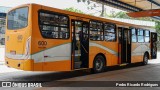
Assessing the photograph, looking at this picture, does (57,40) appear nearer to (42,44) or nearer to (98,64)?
(42,44)

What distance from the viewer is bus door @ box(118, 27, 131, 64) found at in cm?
1508

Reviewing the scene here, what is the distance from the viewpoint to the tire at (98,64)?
508 inches

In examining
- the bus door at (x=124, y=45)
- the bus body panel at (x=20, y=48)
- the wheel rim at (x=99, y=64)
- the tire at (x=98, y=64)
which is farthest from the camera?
the bus door at (x=124, y=45)

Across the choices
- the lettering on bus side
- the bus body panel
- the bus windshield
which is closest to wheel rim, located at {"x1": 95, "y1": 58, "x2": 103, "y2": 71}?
the lettering on bus side

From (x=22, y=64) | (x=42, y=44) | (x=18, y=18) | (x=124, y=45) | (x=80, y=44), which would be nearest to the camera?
(x=22, y=64)

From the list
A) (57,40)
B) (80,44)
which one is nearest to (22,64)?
(57,40)

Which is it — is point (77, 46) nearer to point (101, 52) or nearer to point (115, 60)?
point (101, 52)

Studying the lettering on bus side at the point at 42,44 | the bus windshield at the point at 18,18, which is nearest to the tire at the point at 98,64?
the lettering on bus side at the point at 42,44

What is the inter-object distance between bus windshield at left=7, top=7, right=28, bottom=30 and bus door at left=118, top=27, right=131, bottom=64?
654 centimetres

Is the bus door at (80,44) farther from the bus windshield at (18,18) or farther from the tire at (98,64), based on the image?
the bus windshield at (18,18)

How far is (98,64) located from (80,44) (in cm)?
185

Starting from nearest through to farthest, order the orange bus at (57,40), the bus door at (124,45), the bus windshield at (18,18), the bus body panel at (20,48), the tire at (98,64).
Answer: the bus body panel at (20,48) → the orange bus at (57,40) → the bus windshield at (18,18) → the tire at (98,64) → the bus door at (124,45)

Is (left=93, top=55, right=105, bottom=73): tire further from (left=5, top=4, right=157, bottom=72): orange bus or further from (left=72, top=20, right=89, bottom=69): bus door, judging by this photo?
(left=72, top=20, right=89, bottom=69): bus door

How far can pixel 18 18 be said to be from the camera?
34.1 feet
